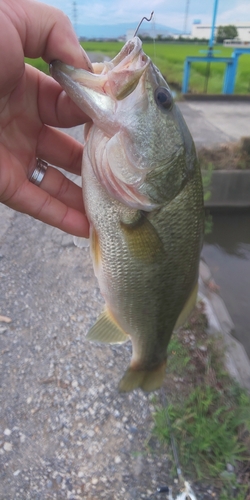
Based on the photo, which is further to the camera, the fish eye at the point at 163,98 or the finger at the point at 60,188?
the finger at the point at 60,188

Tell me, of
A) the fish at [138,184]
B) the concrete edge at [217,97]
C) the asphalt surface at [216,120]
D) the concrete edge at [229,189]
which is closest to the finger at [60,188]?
the fish at [138,184]

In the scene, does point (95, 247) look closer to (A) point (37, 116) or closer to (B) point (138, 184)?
(B) point (138, 184)

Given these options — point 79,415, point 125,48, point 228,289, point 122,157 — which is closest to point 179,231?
point 122,157

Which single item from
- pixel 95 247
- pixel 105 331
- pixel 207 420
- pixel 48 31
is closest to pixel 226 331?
pixel 207 420

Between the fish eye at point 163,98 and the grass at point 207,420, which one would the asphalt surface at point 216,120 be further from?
the fish eye at point 163,98

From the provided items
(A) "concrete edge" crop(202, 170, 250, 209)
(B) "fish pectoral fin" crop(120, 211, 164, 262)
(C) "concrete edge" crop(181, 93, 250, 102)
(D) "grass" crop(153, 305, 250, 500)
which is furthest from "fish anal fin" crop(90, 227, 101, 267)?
(C) "concrete edge" crop(181, 93, 250, 102)
